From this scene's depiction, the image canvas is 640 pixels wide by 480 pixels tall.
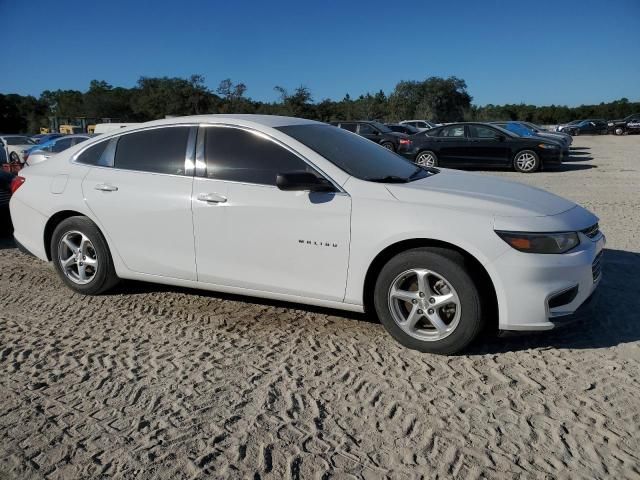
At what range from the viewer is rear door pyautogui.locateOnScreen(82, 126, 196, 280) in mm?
4199

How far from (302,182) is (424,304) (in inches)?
45.5

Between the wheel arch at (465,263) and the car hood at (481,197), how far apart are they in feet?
0.87

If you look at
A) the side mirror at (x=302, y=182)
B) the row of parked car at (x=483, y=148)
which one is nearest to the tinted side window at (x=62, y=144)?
the row of parked car at (x=483, y=148)

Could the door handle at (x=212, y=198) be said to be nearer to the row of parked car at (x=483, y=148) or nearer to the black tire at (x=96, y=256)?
the black tire at (x=96, y=256)

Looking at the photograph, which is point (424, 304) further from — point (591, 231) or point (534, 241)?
point (591, 231)

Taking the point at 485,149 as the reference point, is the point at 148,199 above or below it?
above

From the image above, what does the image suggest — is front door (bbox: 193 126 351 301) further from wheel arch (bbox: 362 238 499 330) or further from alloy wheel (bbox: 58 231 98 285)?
alloy wheel (bbox: 58 231 98 285)

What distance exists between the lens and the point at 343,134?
4684mm

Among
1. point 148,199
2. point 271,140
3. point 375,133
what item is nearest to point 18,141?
point 375,133

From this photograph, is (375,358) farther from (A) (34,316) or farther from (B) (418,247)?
(A) (34,316)

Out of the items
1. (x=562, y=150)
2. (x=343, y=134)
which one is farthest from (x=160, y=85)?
(x=343, y=134)

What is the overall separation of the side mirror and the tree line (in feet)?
154

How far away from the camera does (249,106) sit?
2248 inches

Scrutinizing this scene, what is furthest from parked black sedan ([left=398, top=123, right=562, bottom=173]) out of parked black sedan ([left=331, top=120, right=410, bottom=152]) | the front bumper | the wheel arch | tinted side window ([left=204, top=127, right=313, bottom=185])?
the front bumper
